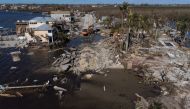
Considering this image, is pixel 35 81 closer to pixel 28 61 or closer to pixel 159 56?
pixel 28 61

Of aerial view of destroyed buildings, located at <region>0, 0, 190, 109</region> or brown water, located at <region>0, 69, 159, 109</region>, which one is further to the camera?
aerial view of destroyed buildings, located at <region>0, 0, 190, 109</region>

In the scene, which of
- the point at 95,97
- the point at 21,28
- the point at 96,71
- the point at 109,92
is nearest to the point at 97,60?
the point at 96,71

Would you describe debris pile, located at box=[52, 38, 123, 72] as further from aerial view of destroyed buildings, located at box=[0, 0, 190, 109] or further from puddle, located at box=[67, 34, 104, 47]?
puddle, located at box=[67, 34, 104, 47]

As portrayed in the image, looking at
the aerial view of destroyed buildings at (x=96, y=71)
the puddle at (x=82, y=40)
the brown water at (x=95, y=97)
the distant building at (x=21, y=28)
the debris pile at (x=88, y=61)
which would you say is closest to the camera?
the brown water at (x=95, y=97)

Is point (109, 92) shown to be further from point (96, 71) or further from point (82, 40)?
point (82, 40)

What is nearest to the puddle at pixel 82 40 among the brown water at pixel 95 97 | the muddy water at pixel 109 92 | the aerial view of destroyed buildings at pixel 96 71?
the aerial view of destroyed buildings at pixel 96 71

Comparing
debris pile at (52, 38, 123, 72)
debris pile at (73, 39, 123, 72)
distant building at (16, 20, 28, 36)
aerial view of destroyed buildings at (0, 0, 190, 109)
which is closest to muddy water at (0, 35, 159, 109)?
aerial view of destroyed buildings at (0, 0, 190, 109)

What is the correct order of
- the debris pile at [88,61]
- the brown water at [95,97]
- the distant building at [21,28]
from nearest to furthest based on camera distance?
the brown water at [95,97] → the debris pile at [88,61] → the distant building at [21,28]

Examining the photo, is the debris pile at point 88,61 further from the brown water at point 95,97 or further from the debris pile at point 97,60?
the brown water at point 95,97
